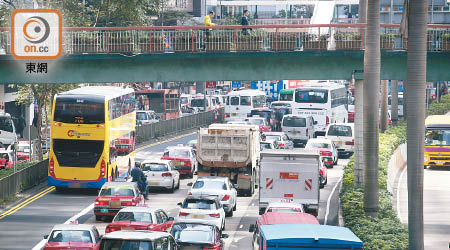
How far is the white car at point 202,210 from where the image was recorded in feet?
88.2

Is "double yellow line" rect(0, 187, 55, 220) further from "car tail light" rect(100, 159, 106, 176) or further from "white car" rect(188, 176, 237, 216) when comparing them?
"white car" rect(188, 176, 237, 216)

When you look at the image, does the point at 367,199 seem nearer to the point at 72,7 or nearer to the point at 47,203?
the point at 47,203

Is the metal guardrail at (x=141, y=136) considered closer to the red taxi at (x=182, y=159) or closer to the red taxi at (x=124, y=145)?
the red taxi at (x=124, y=145)

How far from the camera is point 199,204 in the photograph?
27328 mm

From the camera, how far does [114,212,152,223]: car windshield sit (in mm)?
24656

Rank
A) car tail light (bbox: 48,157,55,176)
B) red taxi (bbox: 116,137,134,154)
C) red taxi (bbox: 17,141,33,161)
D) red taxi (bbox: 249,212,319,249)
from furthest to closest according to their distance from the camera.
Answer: red taxi (bbox: 17,141,33,161)
red taxi (bbox: 116,137,134,154)
car tail light (bbox: 48,157,55,176)
red taxi (bbox: 249,212,319,249)

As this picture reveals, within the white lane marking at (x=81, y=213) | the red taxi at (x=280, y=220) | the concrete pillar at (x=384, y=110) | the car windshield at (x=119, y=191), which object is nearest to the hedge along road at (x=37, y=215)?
the white lane marking at (x=81, y=213)

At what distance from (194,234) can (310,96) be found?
145 feet

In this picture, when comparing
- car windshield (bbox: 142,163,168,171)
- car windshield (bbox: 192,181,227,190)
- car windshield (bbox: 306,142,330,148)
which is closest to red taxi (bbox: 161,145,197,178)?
car windshield (bbox: 142,163,168,171)

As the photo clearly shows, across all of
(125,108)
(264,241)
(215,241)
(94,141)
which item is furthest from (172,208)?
(264,241)

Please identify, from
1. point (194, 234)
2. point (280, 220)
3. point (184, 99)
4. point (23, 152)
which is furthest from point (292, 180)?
point (184, 99)

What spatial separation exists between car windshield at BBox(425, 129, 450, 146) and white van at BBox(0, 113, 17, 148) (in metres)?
26.0

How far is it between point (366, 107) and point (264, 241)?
1136 centimetres

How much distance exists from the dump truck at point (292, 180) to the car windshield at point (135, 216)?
7363mm
